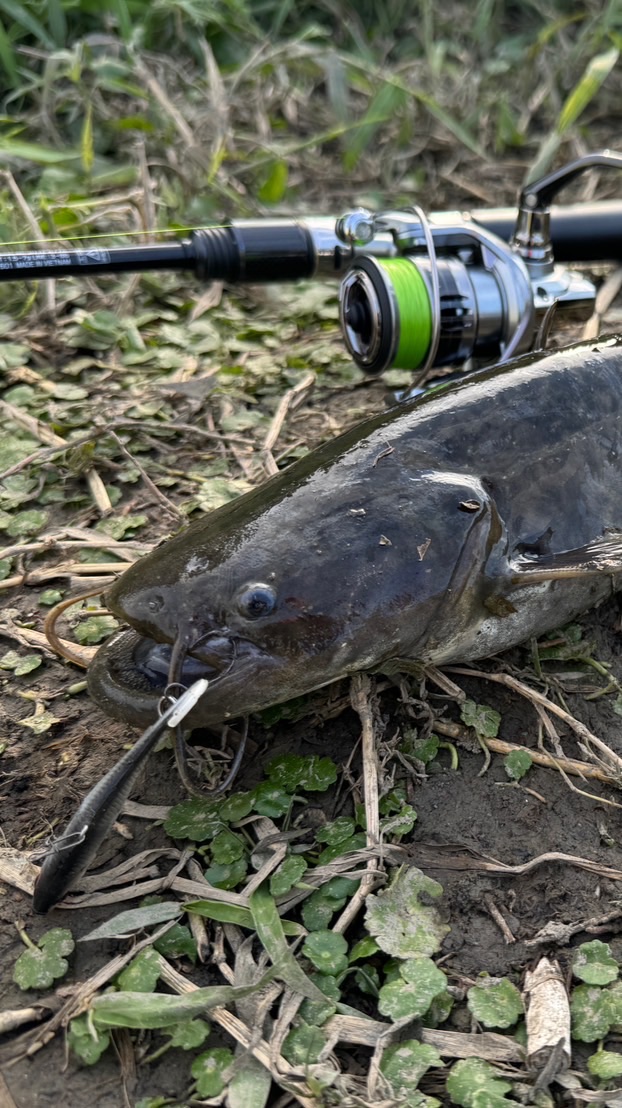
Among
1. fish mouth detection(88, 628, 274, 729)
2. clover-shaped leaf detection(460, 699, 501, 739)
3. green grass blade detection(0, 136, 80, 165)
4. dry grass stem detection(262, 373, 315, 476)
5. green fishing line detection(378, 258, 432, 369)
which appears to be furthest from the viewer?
green grass blade detection(0, 136, 80, 165)

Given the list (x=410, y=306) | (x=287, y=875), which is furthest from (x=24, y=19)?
(x=287, y=875)

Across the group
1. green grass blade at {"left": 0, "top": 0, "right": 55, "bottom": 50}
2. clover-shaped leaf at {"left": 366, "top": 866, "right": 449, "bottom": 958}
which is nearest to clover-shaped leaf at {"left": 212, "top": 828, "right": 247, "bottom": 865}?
clover-shaped leaf at {"left": 366, "top": 866, "right": 449, "bottom": 958}

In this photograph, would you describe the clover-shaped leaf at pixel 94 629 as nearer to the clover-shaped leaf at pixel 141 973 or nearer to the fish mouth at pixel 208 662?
the fish mouth at pixel 208 662

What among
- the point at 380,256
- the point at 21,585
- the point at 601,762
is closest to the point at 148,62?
the point at 380,256

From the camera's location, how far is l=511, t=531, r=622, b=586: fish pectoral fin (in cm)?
233

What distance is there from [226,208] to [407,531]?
267cm

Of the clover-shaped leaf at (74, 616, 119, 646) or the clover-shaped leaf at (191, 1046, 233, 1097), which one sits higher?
the clover-shaped leaf at (74, 616, 119, 646)

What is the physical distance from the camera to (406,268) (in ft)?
10.2

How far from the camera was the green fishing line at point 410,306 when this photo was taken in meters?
3.04

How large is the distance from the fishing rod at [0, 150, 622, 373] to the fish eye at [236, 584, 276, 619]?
3.86 ft

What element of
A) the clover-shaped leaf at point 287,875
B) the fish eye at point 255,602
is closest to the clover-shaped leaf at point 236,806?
the clover-shaped leaf at point 287,875

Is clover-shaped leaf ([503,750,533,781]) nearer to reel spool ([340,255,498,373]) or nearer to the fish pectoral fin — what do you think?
the fish pectoral fin

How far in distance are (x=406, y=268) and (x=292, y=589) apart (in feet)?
4.32

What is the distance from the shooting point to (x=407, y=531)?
2.31 meters
